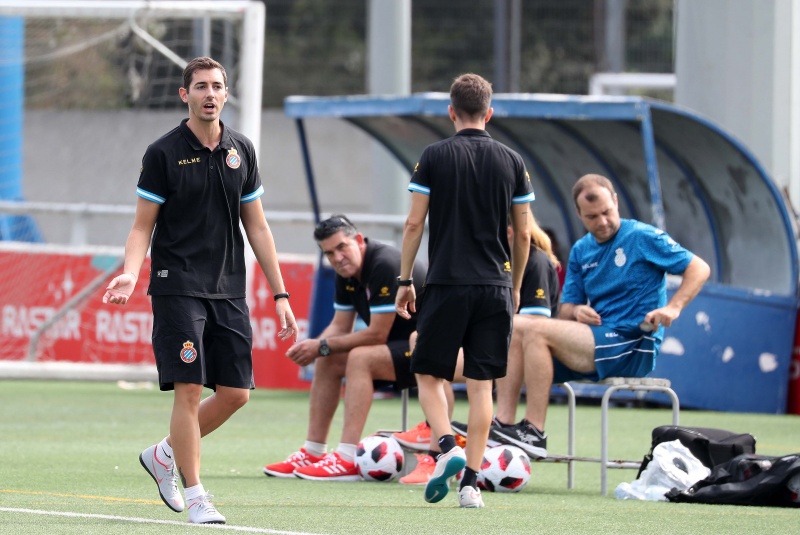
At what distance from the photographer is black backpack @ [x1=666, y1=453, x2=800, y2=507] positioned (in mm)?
7152

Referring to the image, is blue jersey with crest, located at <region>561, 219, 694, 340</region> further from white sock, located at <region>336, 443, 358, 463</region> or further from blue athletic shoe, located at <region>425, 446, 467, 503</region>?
blue athletic shoe, located at <region>425, 446, 467, 503</region>

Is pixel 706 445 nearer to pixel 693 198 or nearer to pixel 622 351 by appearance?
pixel 622 351

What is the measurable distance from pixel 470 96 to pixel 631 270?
166cm

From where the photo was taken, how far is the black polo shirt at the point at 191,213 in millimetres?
6102

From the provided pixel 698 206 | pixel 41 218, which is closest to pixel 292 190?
pixel 41 218

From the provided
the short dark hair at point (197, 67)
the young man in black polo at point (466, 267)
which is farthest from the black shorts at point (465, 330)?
the short dark hair at point (197, 67)

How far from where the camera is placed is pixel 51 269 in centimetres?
1641

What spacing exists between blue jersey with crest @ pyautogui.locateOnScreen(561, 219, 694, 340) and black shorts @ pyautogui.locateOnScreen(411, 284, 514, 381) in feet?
4.34

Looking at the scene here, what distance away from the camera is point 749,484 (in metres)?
7.24

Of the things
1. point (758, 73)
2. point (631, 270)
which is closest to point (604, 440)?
point (631, 270)

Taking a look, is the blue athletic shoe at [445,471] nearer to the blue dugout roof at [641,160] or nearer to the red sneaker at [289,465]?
the red sneaker at [289,465]

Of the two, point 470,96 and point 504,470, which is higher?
point 470,96

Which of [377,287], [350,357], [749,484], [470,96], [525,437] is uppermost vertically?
[470,96]

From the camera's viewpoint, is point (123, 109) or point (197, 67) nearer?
point (197, 67)
